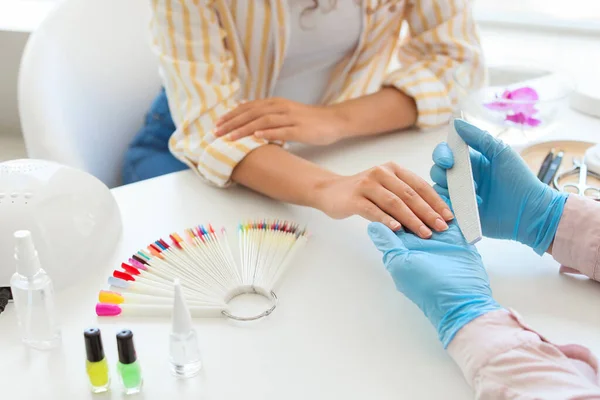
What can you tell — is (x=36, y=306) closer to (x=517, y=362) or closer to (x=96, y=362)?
(x=96, y=362)

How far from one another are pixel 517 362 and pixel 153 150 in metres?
0.72

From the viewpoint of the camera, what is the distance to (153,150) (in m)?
1.08

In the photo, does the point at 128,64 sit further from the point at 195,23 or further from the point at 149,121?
the point at 195,23

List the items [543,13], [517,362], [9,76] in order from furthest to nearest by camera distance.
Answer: [543,13] → [9,76] → [517,362]

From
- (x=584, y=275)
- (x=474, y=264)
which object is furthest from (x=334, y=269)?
(x=584, y=275)

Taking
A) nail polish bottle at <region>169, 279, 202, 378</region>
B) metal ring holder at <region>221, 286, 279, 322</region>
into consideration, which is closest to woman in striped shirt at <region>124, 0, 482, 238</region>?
metal ring holder at <region>221, 286, 279, 322</region>

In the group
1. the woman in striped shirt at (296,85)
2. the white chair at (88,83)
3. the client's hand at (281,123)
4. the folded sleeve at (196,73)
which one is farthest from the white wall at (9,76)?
the client's hand at (281,123)

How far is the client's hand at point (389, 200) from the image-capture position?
689 mm

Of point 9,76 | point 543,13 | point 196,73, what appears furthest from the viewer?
point 543,13

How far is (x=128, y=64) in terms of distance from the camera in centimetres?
111

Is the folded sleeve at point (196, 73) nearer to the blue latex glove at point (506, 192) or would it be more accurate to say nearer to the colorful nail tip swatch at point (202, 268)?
the colorful nail tip swatch at point (202, 268)

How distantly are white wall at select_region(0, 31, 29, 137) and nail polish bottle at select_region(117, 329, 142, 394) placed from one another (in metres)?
0.96

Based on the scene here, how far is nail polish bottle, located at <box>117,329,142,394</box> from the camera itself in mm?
542

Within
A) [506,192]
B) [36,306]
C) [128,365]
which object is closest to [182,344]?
[128,365]
